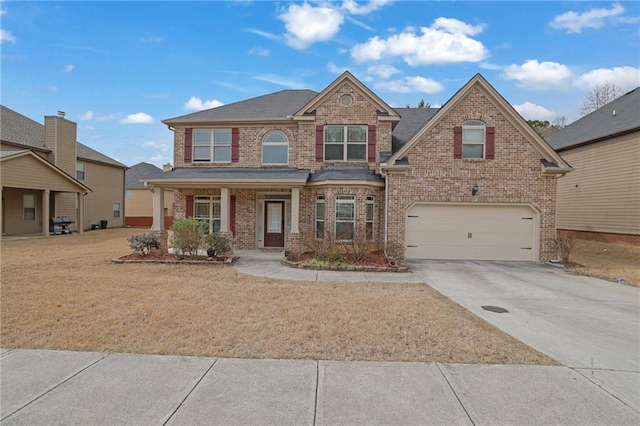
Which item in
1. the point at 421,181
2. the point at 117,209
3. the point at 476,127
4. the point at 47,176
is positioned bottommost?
the point at 117,209

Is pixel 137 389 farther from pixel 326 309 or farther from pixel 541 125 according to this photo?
pixel 541 125

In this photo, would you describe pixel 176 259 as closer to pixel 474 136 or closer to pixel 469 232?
pixel 469 232

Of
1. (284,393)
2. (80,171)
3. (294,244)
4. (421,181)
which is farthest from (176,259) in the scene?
(80,171)

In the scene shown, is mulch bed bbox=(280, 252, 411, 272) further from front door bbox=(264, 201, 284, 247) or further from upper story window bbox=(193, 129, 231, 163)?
upper story window bbox=(193, 129, 231, 163)

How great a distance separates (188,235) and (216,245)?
1.00 m

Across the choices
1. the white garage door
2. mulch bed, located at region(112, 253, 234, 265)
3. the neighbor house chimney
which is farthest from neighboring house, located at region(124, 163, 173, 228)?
the white garage door

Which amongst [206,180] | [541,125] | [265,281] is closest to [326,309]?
[265,281]

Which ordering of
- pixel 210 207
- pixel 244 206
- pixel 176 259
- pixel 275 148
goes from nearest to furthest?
1. pixel 176 259
2. pixel 244 206
3. pixel 275 148
4. pixel 210 207

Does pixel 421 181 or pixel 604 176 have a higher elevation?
pixel 604 176

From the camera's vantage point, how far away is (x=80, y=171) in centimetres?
2472

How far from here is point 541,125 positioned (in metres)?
40.0

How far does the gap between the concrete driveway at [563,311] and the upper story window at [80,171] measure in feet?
83.8

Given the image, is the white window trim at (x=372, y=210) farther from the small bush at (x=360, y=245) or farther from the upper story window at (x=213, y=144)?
the upper story window at (x=213, y=144)

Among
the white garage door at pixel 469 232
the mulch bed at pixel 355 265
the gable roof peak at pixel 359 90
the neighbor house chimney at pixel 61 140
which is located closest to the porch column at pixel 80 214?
the neighbor house chimney at pixel 61 140
